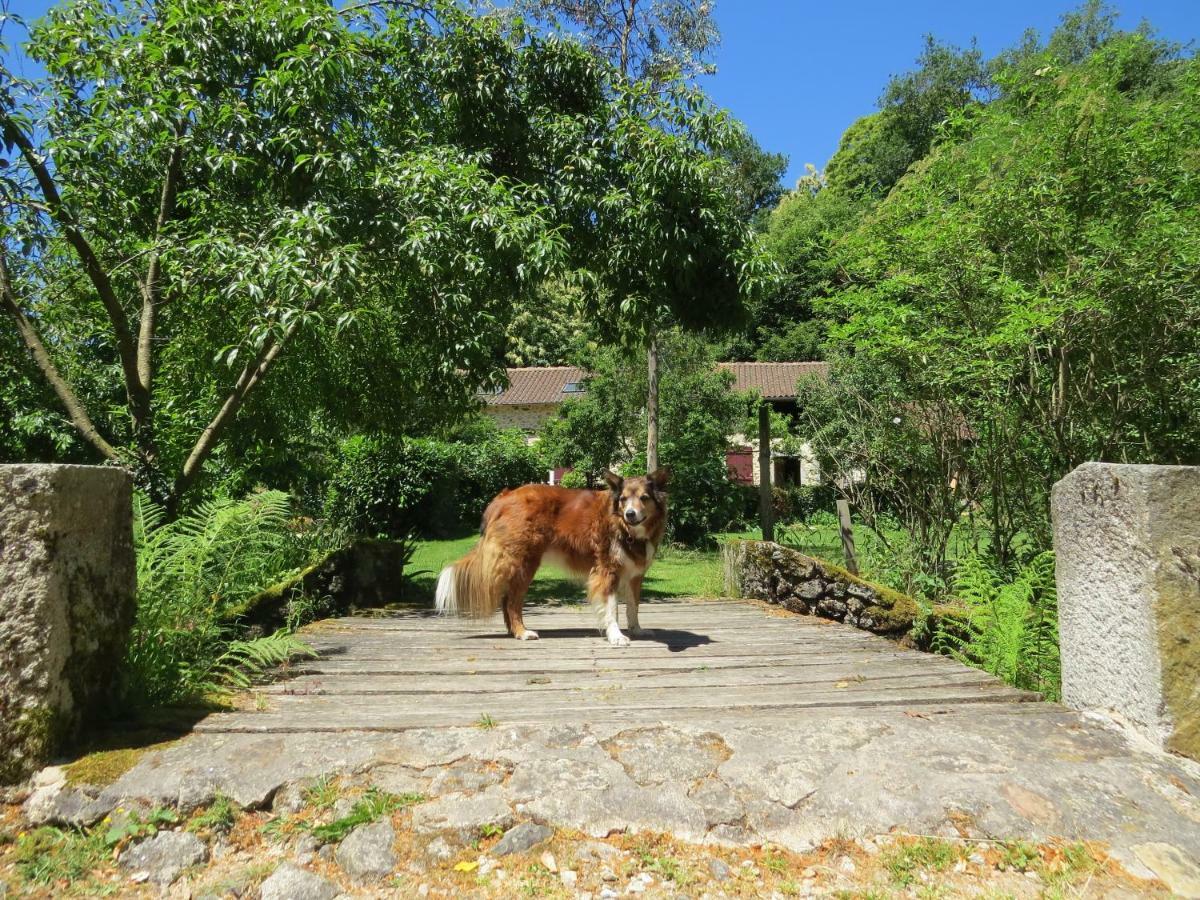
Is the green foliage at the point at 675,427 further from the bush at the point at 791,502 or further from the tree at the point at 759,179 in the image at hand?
the tree at the point at 759,179

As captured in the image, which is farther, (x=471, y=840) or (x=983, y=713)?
(x=983, y=713)

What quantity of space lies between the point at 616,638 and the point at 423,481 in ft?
42.8

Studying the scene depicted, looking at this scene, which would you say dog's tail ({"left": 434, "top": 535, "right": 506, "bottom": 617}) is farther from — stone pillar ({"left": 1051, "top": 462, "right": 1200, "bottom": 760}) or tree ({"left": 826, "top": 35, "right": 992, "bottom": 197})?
tree ({"left": 826, "top": 35, "right": 992, "bottom": 197})

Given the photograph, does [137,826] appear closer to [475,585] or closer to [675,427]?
[475,585]

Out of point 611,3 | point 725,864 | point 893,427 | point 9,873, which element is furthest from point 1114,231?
point 611,3

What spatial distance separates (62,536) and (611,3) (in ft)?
68.4

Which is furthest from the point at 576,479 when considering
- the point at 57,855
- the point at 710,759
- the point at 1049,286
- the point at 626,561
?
the point at 57,855

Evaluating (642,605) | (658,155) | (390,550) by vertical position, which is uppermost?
(658,155)

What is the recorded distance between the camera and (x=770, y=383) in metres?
30.3

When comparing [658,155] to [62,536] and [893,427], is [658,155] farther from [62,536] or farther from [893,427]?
[62,536]

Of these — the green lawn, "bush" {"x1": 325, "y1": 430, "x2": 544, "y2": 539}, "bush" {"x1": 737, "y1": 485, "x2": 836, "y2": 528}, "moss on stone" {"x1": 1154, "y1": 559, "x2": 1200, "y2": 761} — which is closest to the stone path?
"moss on stone" {"x1": 1154, "y1": 559, "x2": 1200, "y2": 761}

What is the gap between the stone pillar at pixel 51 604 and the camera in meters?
3.09

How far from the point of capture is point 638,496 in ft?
20.2

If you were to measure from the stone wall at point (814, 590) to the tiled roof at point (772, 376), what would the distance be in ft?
66.9
